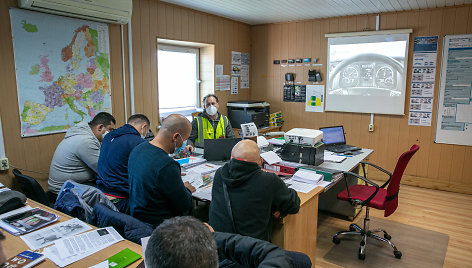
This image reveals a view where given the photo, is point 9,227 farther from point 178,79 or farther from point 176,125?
point 178,79

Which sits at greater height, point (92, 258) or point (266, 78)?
point (266, 78)

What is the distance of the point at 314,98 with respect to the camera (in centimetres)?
566

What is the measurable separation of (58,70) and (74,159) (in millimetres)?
1003

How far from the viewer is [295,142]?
3.25m

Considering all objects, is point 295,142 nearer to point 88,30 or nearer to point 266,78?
point 88,30

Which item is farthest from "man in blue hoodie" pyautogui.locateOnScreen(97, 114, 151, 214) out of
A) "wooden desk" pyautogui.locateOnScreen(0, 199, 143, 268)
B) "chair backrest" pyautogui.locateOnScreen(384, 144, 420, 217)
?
"chair backrest" pyautogui.locateOnScreen(384, 144, 420, 217)

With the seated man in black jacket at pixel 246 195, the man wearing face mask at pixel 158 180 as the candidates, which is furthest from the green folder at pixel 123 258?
the seated man in black jacket at pixel 246 195

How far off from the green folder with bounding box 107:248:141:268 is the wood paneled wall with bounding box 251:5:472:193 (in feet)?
14.9

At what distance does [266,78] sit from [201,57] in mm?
1362

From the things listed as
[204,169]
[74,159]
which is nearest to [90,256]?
[204,169]

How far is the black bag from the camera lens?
215cm

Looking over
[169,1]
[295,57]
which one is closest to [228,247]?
[169,1]

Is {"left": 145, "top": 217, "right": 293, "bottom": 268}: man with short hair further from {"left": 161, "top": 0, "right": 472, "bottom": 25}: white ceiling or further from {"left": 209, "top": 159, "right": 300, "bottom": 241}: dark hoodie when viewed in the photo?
{"left": 161, "top": 0, "right": 472, "bottom": 25}: white ceiling

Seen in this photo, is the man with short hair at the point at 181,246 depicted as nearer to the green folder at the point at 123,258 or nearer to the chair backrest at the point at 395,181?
the green folder at the point at 123,258
